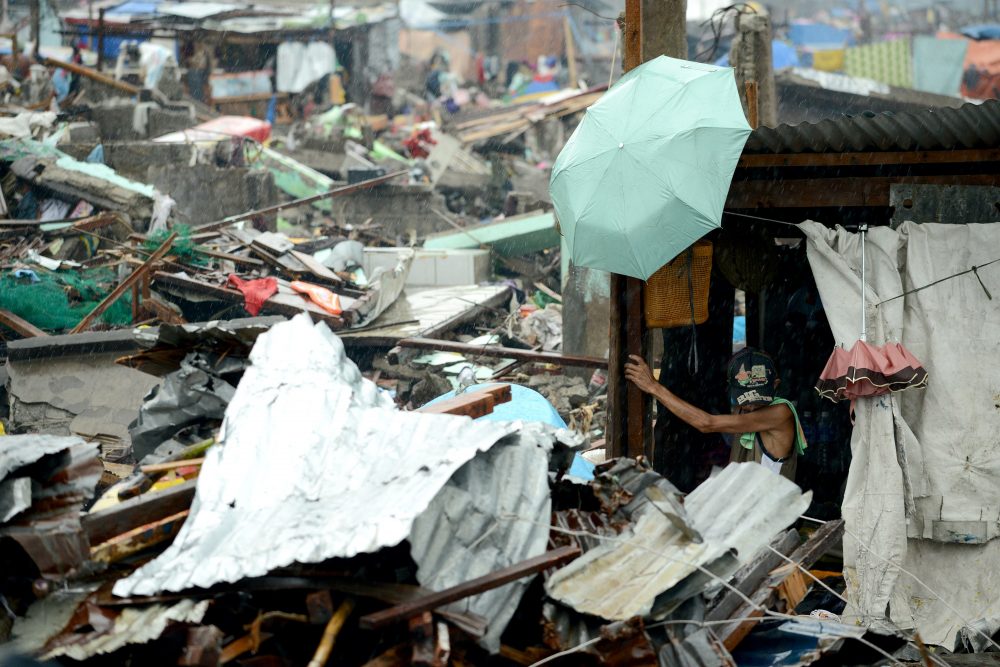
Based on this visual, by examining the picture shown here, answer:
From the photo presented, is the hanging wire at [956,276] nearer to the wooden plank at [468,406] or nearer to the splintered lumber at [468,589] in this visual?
the wooden plank at [468,406]

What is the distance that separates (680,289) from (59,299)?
8797 mm

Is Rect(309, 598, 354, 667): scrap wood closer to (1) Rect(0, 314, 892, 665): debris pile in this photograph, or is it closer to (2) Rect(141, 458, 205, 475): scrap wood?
(1) Rect(0, 314, 892, 665): debris pile

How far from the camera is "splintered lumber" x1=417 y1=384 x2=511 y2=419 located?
5305mm

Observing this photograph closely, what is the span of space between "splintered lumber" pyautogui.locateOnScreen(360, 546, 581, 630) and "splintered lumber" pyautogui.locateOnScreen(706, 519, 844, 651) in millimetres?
773

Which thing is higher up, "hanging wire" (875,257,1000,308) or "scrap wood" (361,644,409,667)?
"hanging wire" (875,257,1000,308)

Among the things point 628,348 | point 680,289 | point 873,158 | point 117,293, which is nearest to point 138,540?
point 628,348

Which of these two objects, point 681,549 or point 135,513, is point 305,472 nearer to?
point 135,513

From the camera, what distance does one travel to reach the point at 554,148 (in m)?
26.7

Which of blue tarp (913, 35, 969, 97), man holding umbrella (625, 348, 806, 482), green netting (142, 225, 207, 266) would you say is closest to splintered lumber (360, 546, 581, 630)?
man holding umbrella (625, 348, 806, 482)

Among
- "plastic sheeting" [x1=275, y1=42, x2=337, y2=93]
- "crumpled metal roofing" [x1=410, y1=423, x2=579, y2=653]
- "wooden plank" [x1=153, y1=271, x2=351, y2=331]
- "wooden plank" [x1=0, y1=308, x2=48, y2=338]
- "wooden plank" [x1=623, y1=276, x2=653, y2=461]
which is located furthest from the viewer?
"plastic sheeting" [x1=275, y1=42, x2=337, y2=93]

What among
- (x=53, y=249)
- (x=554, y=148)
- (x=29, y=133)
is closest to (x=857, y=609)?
(x=53, y=249)

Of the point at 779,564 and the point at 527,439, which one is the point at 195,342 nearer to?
the point at 527,439

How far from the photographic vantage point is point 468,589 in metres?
3.65

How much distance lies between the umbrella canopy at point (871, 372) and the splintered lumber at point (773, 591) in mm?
1171
